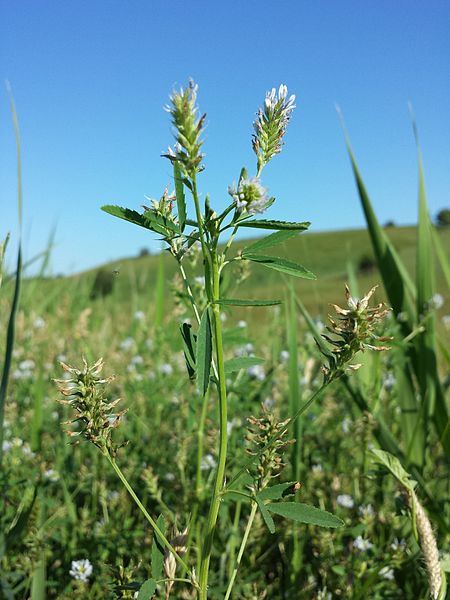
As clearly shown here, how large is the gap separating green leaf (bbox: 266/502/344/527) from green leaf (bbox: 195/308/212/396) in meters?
0.25

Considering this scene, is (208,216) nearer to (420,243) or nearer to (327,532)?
(327,532)

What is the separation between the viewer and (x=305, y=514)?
906mm

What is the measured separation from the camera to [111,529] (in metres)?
1.71

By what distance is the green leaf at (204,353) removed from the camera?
0.81 metres

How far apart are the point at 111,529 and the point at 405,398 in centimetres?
102

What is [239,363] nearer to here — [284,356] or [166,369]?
[284,356]

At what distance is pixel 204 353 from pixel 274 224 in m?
0.21

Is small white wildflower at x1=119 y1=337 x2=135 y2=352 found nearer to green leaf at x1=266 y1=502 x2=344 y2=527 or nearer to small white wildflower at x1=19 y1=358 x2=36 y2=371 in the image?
small white wildflower at x1=19 y1=358 x2=36 y2=371

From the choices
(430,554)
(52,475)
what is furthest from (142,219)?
(52,475)

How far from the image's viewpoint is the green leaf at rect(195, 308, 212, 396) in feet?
2.67

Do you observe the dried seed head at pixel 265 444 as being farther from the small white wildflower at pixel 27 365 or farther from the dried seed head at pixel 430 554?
the small white wildflower at pixel 27 365

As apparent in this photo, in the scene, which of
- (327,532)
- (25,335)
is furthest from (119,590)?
(25,335)

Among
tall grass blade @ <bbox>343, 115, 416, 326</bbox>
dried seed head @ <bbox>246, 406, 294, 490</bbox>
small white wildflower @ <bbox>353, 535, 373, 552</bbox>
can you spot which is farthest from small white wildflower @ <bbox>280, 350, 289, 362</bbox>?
dried seed head @ <bbox>246, 406, 294, 490</bbox>

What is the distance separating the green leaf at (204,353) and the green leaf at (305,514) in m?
0.25
